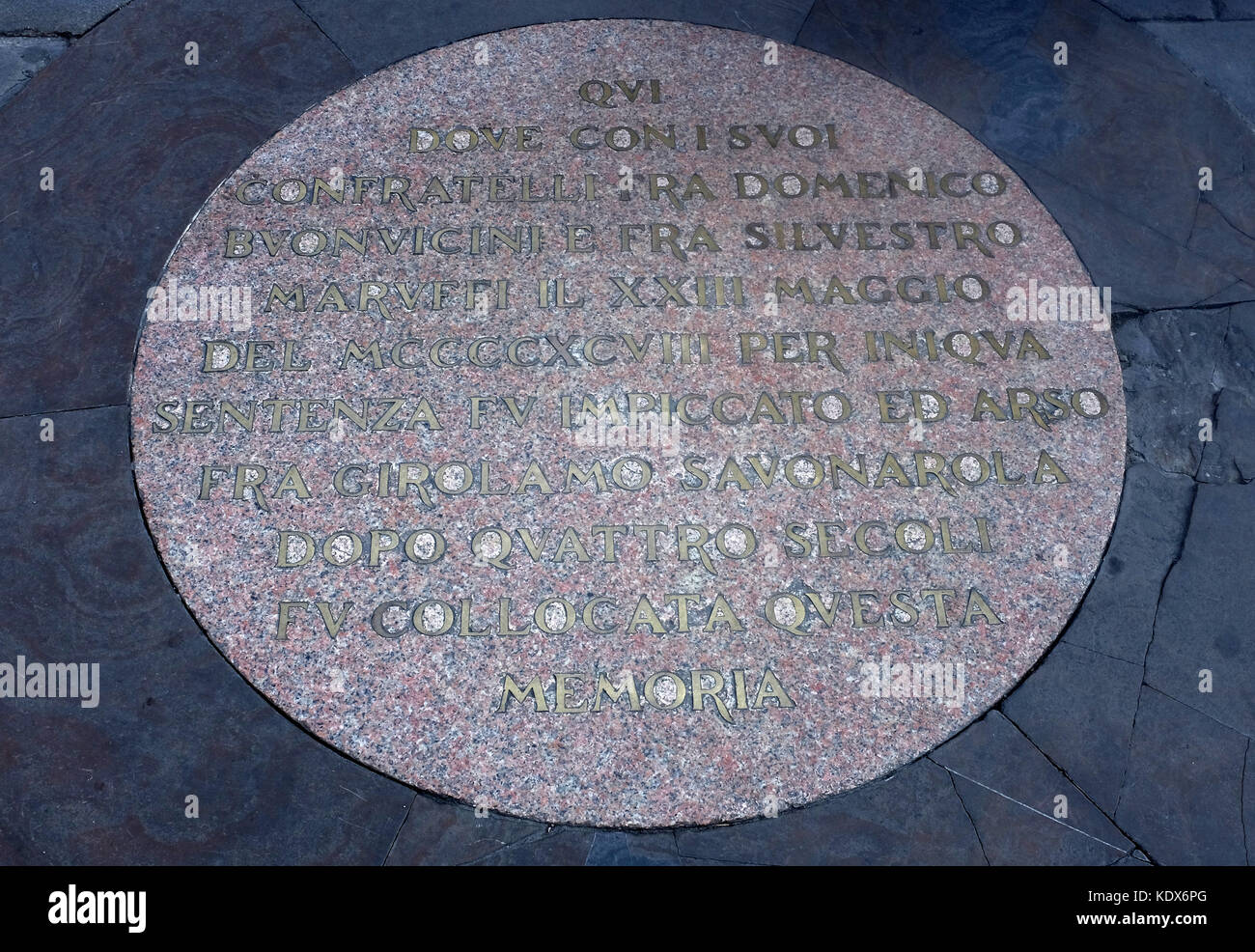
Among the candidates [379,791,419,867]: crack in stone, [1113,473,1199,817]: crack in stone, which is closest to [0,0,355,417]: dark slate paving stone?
[379,791,419,867]: crack in stone

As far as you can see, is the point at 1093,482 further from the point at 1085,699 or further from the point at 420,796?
the point at 420,796

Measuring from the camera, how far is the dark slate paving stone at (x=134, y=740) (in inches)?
110

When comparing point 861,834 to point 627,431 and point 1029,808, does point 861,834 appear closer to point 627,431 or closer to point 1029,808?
point 1029,808

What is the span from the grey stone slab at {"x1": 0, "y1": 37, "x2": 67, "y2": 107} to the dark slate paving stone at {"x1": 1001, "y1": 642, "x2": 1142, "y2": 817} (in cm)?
478

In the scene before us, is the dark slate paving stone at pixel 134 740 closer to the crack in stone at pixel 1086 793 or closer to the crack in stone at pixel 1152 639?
the crack in stone at pixel 1086 793

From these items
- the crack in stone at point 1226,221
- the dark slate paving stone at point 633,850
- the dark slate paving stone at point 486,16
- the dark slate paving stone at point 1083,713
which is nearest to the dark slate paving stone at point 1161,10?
the crack in stone at point 1226,221

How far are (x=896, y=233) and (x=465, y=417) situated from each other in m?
1.89

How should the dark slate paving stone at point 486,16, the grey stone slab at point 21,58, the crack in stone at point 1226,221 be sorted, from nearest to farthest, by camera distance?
the crack in stone at point 1226,221
the grey stone slab at point 21,58
the dark slate paving stone at point 486,16

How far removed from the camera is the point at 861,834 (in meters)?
2.84

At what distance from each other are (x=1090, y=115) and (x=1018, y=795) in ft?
9.97

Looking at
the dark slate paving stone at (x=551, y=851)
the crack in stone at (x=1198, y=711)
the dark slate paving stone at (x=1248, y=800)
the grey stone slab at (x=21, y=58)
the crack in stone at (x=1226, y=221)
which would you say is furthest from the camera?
the grey stone slab at (x=21, y=58)

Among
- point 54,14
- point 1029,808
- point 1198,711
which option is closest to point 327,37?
point 54,14

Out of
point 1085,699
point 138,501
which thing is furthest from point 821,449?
point 138,501

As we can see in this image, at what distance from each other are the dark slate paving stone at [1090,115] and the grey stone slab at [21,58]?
11.3ft
